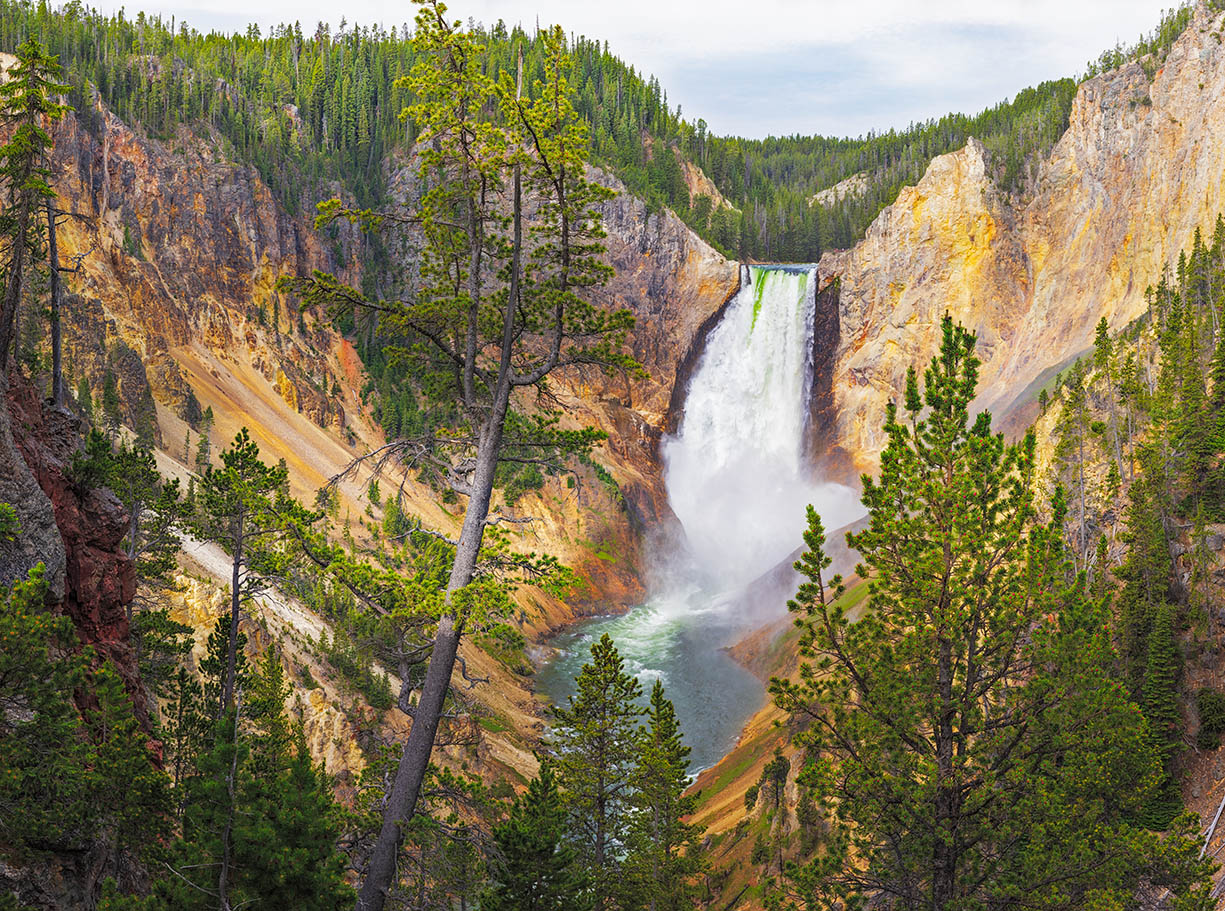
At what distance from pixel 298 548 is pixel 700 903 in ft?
84.4

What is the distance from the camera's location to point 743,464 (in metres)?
85.2

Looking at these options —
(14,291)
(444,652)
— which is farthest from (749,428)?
(444,652)

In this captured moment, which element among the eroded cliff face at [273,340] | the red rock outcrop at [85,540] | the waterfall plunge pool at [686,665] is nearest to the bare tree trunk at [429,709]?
the red rock outcrop at [85,540]

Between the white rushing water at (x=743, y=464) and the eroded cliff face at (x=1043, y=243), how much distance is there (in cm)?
432

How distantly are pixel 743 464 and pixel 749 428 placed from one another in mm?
3899

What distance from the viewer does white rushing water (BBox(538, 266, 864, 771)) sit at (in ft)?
249

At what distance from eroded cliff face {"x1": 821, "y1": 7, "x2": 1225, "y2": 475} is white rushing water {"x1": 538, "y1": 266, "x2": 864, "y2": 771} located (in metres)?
4.32

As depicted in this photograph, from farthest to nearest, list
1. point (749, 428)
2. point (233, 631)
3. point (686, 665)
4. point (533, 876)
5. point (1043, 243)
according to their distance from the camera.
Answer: point (749, 428)
point (1043, 243)
point (686, 665)
point (233, 631)
point (533, 876)

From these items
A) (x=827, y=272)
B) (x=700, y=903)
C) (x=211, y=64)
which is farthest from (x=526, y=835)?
(x=211, y=64)

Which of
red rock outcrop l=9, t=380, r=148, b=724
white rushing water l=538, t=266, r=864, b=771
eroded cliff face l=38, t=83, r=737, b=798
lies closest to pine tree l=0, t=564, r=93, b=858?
red rock outcrop l=9, t=380, r=148, b=724

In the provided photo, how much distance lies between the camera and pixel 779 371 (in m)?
85.4

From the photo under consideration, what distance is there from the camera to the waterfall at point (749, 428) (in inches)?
3233

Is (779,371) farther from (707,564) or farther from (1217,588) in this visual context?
(1217,588)

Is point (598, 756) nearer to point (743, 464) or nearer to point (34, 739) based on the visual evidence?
point (34, 739)
